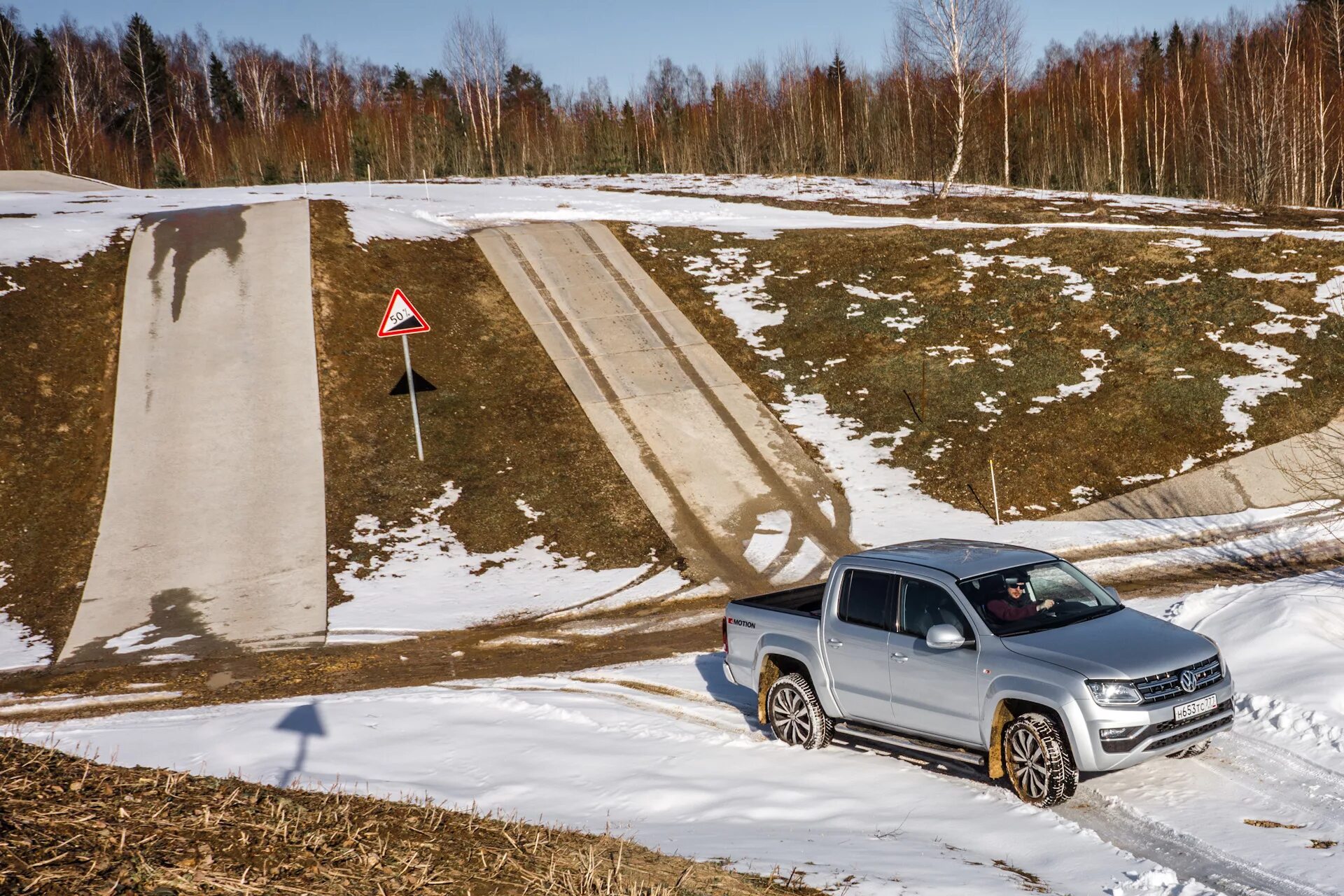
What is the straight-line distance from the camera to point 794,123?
3211 inches

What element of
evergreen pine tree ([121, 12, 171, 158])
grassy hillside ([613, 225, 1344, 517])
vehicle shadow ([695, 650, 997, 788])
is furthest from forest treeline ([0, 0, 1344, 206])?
vehicle shadow ([695, 650, 997, 788])

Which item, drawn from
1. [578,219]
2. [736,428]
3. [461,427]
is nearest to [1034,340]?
[736,428]

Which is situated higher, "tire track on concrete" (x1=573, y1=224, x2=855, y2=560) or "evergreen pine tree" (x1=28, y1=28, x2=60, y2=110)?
"evergreen pine tree" (x1=28, y1=28, x2=60, y2=110)

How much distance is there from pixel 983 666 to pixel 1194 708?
1496mm

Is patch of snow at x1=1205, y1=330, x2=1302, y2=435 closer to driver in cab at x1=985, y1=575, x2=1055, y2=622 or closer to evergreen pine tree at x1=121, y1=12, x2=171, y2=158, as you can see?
driver in cab at x1=985, y1=575, x2=1055, y2=622

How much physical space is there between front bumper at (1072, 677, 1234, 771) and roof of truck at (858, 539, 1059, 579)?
5.43 feet

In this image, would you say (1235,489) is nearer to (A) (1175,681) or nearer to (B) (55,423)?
(A) (1175,681)

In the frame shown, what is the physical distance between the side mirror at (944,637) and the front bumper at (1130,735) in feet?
3.48

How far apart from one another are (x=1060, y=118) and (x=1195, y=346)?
58686 millimetres

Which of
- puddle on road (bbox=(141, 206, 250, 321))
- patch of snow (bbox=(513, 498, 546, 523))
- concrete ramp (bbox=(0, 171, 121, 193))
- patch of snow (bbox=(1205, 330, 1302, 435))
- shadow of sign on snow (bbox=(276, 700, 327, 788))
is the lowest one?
shadow of sign on snow (bbox=(276, 700, 327, 788))

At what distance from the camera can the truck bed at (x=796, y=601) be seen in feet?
32.9

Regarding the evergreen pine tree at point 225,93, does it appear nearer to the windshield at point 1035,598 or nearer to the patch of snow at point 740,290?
the patch of snow at point 740,290

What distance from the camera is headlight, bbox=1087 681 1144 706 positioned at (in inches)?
293

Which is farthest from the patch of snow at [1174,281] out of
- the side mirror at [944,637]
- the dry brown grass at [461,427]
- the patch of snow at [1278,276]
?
the side mirror at [944,637]
